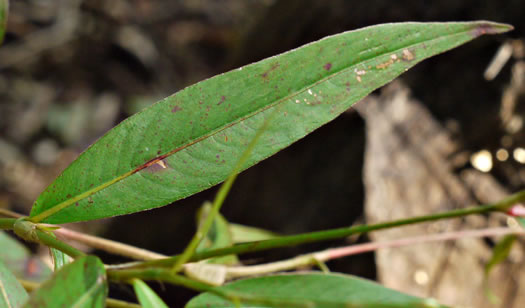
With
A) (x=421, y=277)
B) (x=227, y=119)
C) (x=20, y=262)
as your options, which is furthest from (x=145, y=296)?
(x=421, y=277)

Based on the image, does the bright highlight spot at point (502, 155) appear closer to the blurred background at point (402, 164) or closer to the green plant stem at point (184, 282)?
the blurred background at point (402, 164)

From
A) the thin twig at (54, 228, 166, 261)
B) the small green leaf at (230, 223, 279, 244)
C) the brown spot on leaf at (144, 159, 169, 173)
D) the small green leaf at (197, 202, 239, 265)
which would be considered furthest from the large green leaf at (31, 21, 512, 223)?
the small green leaf at (230, 223, 279, 244)

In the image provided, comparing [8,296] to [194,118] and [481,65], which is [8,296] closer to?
[194,118]

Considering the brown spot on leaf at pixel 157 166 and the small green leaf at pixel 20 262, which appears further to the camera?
the small green leaf at pixel 20 262

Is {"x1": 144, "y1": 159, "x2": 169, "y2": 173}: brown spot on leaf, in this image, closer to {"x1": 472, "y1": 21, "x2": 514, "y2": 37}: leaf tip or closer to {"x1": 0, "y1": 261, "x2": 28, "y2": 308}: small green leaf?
{"x1": 0, "y1": 261, "x2": 28, "y2": 308}: small green leaf

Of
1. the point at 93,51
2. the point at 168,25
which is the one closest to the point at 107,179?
the point at 93,51

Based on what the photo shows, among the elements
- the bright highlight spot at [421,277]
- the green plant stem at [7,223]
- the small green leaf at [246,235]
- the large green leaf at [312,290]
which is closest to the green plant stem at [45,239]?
the green plant stem at [7,223]
